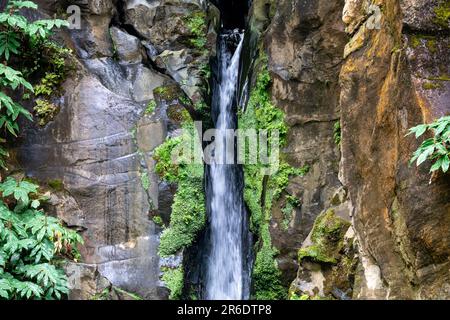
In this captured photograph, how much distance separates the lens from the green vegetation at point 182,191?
7.92 m

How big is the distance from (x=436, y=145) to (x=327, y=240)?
310 cm

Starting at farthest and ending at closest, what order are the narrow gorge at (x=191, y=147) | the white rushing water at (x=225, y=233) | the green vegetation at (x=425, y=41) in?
the white rushing water at (x=225, y=233) → the narrow gorge at (x=191, y=147) → the green vegetation at (x=425, y=41)

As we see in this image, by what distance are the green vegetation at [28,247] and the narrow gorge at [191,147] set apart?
8 centimetres

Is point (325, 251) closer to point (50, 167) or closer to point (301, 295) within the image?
point (301, 295)

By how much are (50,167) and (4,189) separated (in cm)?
113

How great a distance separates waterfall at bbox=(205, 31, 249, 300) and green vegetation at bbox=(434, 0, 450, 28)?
5.30 meters

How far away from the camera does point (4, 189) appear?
686 centimetres

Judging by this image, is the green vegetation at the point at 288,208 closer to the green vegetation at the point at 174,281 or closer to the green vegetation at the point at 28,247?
the green vegetation at the point at 174,281

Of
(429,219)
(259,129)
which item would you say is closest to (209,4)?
(259,129)

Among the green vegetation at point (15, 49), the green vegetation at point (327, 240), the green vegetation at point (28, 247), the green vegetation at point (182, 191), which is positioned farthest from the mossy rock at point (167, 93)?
the green vegetation at point (327, 240)

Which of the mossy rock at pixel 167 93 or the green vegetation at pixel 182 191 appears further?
the mossy rock at pixel 167 93

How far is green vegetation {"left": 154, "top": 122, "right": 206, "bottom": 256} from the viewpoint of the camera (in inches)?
312

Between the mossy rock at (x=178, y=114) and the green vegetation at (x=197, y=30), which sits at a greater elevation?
the green vegetation at (x=197, y=30)

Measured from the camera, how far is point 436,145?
3881mm
